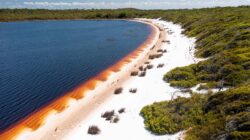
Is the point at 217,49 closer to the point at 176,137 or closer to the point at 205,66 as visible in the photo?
the point at 205,66

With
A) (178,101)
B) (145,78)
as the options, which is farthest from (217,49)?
(178,101)

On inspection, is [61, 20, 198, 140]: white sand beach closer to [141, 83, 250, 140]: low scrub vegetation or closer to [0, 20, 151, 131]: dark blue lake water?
[141, 83, 250, 140]: low scrub vegetation

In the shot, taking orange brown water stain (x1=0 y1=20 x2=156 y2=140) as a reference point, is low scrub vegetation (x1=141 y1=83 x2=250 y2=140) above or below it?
above

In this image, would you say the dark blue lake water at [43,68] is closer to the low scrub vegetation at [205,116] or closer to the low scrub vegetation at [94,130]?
the low scrub vegetation at [94,130]

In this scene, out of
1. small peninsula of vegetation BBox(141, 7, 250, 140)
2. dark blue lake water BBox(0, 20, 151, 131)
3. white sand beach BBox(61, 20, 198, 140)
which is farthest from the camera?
dark blue lake water BBox(0, 20, 151, 131)

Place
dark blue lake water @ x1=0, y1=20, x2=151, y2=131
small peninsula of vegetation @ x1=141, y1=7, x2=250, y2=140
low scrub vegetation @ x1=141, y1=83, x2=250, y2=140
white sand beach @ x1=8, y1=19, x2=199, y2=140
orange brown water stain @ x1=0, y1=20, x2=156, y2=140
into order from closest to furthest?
low scrub vegetation @ x1=141, y1=83, x2=250, y2=140 < small peninsula of vegetation @ x1=141, y1=7, x2=250, y2=140 < white sand beach @ x1=8, y1=19, x2=199, y2=140 < orange brown water stain @ x1=0, y1=20, x2=156, y2=140 < dark blue lake water @ x1=0, y1=20, x2=151, y2=131

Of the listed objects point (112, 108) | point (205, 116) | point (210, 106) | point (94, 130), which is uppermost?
point (210, 106)

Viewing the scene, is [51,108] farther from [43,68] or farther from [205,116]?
[43,68]

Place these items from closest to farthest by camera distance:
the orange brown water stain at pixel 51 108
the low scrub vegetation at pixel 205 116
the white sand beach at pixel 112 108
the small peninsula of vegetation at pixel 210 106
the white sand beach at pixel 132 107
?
the low scrub vegetation at pixel 205 116, the small peninsula of vegetation at pixel 210 106, the white sand beach at pixel 132 107, the white sand beach at pixel 112 108, the orange brown water stain at pixel 51 108

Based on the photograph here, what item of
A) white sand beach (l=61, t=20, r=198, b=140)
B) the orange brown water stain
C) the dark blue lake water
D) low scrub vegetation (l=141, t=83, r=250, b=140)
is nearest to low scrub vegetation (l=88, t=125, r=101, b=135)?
white sand beach (l=61, t=20, r=198, b=140)

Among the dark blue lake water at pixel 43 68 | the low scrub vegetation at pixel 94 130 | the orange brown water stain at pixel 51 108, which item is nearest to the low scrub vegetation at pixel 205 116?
the low scrub vegetation at pixel 94 130

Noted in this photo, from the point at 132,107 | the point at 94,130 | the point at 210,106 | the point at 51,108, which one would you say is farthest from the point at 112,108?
the point at 210,106
